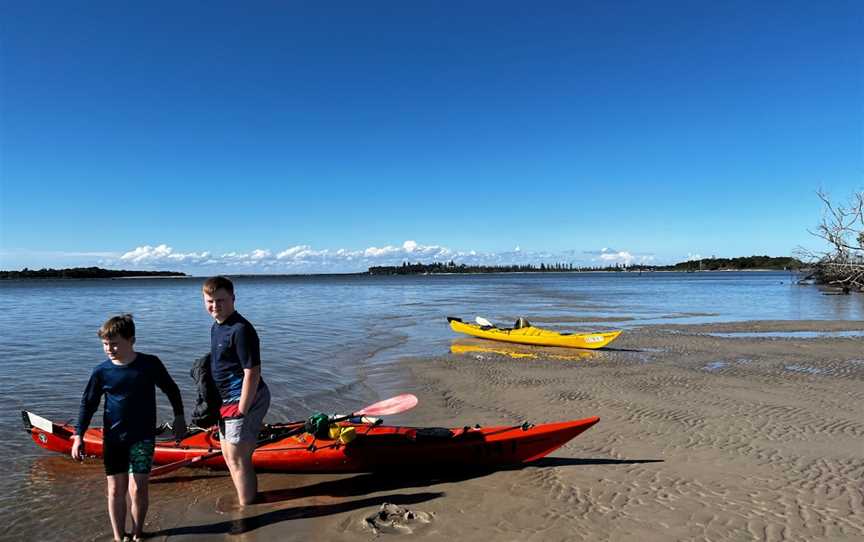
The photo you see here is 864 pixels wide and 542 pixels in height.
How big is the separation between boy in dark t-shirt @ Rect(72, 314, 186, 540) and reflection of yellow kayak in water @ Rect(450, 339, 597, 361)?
1331cm

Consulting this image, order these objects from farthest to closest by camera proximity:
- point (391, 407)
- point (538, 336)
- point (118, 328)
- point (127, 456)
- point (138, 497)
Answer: point (538, 336) → point (391, 407) → point (138, 497) → point (127, 456) → point (118, 328)

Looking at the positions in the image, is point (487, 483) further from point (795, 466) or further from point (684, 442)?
point (795, 466)

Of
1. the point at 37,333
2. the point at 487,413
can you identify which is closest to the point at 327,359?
the point at 487,413

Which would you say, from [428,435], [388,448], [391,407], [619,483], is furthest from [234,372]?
[619,483]

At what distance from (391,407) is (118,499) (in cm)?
367

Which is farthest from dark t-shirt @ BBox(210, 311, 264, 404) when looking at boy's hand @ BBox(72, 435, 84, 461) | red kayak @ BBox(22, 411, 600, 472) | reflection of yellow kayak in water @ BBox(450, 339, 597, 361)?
reflection of yellow kayak in water @ BBox(450, 339, 597, 361)

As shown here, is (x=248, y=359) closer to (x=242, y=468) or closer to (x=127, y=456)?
(x=127, y=456)

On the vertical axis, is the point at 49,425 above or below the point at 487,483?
above

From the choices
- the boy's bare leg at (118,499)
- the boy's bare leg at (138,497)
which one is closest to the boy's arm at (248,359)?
the boy's bare leg at (138,497)

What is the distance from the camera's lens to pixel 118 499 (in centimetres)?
458

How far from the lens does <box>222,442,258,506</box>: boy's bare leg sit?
510 cm

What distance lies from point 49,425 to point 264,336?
1488 cm

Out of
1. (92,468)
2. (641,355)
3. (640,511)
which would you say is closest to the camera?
(640,511)

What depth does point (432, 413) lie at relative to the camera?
33.1 feet
